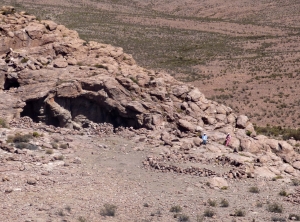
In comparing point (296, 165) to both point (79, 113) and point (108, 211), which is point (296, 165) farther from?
point (108, 211)

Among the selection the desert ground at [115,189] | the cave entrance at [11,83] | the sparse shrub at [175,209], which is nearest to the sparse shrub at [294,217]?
the desert ground at [115,189]

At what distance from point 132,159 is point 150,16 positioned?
3111 inches

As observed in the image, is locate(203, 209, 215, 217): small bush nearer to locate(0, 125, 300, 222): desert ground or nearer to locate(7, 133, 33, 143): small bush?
locate(0, 125, 300, 222): desert ground

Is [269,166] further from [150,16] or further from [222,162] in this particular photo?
[150,16]

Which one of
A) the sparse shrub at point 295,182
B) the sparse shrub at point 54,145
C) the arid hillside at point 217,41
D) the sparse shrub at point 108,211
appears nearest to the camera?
the sparse shrub at point 108,211

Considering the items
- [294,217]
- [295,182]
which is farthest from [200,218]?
[295,182]

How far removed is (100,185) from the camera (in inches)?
587

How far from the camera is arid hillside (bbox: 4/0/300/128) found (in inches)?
1663

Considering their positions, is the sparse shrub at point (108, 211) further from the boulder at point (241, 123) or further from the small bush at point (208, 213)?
the boulder at point (241, 123)

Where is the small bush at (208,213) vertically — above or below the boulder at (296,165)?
above

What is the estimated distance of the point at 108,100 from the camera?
20.0 meters

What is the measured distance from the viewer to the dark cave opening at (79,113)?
64.6 ft

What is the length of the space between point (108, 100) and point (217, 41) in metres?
55.9

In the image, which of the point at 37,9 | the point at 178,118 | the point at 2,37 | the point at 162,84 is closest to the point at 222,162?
the point at 178,118
